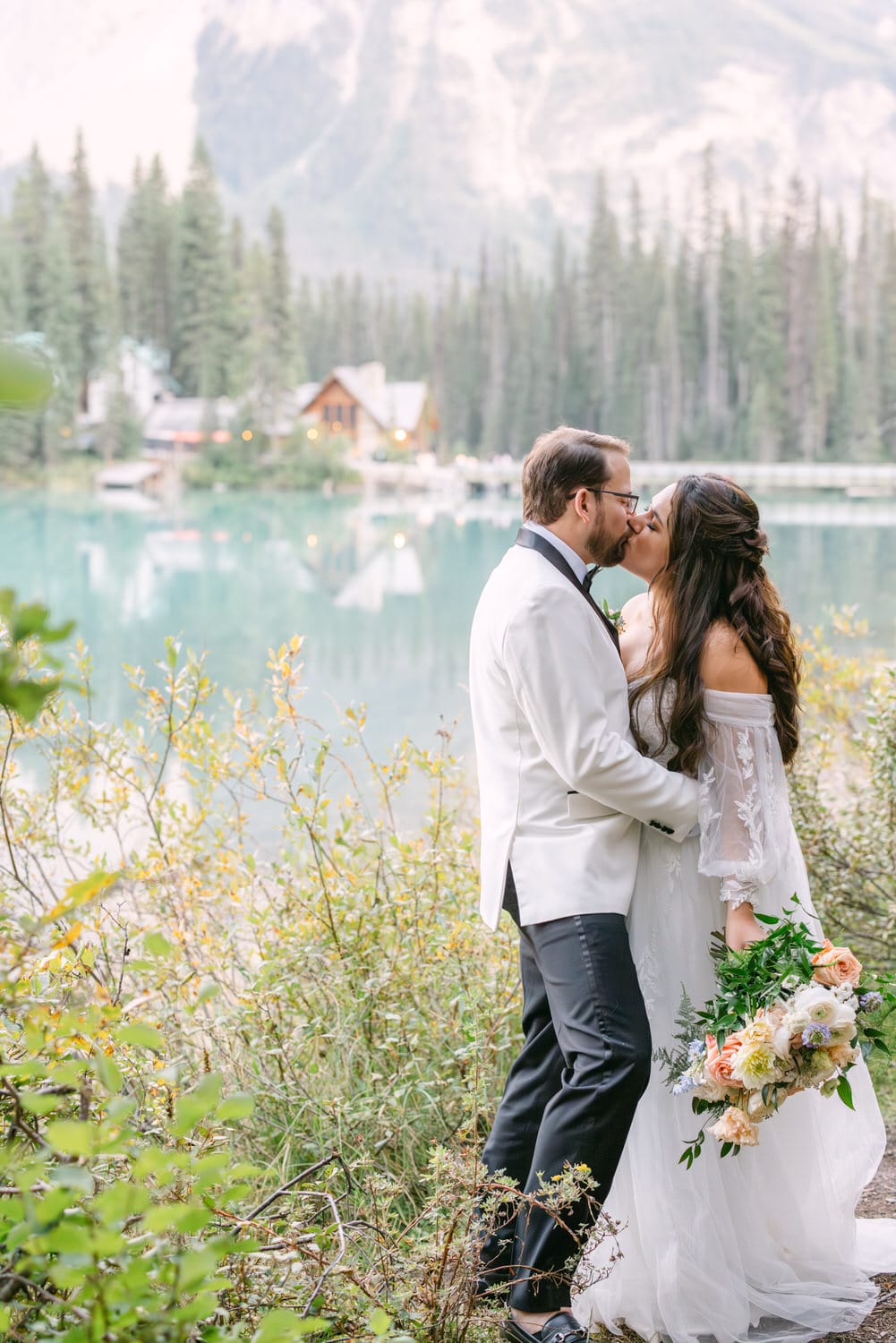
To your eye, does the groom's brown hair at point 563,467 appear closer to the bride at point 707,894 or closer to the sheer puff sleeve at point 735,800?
the bride at point 707,894

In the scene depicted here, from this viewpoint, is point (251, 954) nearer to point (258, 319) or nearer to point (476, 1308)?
point (476, 1308)

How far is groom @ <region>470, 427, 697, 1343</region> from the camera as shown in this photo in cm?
220

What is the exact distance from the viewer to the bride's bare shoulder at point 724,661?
2.44 meters

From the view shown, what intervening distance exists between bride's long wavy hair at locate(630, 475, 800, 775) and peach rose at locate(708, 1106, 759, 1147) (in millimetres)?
636

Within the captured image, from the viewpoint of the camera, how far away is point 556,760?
2219 mm

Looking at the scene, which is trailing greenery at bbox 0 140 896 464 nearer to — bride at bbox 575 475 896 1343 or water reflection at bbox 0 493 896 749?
water reflection at bbox 0 493 896 749

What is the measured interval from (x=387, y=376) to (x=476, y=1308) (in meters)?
66.6

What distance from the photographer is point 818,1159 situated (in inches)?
104

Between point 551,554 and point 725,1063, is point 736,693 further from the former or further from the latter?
point 725,1063

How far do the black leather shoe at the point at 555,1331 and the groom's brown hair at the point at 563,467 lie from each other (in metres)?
1.45

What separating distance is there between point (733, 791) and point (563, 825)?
1.21 feet

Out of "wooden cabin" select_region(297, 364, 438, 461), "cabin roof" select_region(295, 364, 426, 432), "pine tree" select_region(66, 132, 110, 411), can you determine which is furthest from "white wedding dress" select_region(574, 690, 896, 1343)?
"cabin roof" select_region(295, 364, 426, 432)

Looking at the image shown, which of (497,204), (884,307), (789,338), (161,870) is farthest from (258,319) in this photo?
(497,204)

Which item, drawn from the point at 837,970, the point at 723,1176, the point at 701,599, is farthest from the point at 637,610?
the point at 723,1176
